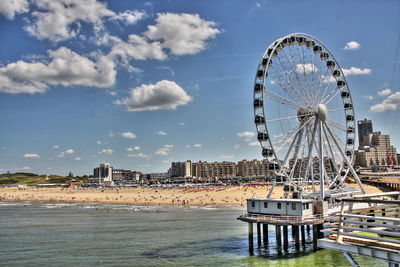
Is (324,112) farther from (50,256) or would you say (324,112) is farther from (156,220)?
(156,220)

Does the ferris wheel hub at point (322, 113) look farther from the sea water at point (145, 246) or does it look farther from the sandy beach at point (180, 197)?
the sandy beach at point (180, 197)

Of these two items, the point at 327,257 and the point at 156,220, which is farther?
the point at 156,220

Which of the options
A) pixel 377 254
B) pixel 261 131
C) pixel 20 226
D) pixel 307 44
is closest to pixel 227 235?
pixel 261 131

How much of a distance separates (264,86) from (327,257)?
56.3 feet

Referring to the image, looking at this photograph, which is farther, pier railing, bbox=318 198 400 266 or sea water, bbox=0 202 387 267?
sea water, bbox=0 202 387 267

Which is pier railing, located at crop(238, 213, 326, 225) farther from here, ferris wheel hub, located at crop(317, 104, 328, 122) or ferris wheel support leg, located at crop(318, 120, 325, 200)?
ferris wheel hub, located at crop(317, 104, 328, 122)

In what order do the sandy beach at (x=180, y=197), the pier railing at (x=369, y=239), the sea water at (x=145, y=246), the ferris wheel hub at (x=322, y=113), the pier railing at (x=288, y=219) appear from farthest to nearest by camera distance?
the sandy beach at (x=180, y=197) → the ferris wheel hub at (x=322, y=113) → the pier railing at (x=288, y=219) → the sea water at (x=145, y=246) → the pier railing at (x=369, y=239)

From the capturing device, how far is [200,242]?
38781 mm

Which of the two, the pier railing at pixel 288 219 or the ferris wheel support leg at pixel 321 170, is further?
the ferris wheel support leg at pixel 321 170

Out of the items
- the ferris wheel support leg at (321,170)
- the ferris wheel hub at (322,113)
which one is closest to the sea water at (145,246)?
the ferris wheel support leg at (321,170)

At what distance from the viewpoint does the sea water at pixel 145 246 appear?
3017 centimetres

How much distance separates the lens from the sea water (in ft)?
99.0

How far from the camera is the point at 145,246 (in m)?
37.5

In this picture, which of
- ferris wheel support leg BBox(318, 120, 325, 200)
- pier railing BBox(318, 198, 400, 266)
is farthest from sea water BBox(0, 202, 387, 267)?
pier railing BBox(318, 198, 400, 266)
